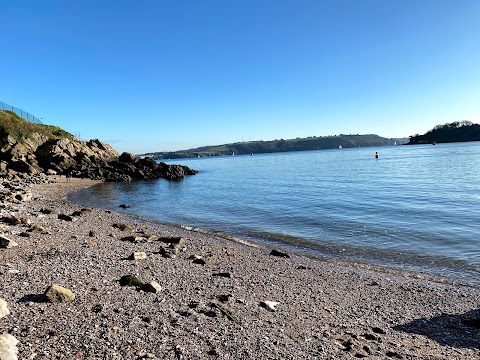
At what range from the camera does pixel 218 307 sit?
7746 millimetres

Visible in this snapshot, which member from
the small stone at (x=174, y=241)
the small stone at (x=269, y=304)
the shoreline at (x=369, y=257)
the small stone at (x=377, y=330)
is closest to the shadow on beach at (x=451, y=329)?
the small stone at (x=377, y=330)

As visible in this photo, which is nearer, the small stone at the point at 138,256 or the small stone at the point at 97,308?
the small stone at the point at 97,308

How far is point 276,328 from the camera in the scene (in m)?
7.08

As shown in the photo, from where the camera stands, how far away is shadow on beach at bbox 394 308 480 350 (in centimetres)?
729

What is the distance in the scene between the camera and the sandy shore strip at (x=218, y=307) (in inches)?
235

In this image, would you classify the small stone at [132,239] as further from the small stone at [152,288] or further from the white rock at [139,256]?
the small stone at [152,288]

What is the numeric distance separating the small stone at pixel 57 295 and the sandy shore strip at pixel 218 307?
0.14 m

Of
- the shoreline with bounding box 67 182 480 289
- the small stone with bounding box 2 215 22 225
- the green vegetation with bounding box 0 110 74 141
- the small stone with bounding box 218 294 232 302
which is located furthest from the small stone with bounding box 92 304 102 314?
the green vegetation with bounding box 0 110 74 141

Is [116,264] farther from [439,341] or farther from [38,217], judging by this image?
[38,217]

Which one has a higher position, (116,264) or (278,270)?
(116,264)

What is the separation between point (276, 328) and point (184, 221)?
17.7 meters

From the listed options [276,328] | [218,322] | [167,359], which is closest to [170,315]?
[218,322]

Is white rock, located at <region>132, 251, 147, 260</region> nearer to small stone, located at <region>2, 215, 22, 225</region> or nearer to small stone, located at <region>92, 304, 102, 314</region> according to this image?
small stone, located at <region>92, 304, 102, 314</region>

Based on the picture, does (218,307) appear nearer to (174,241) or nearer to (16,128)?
(174,241)
